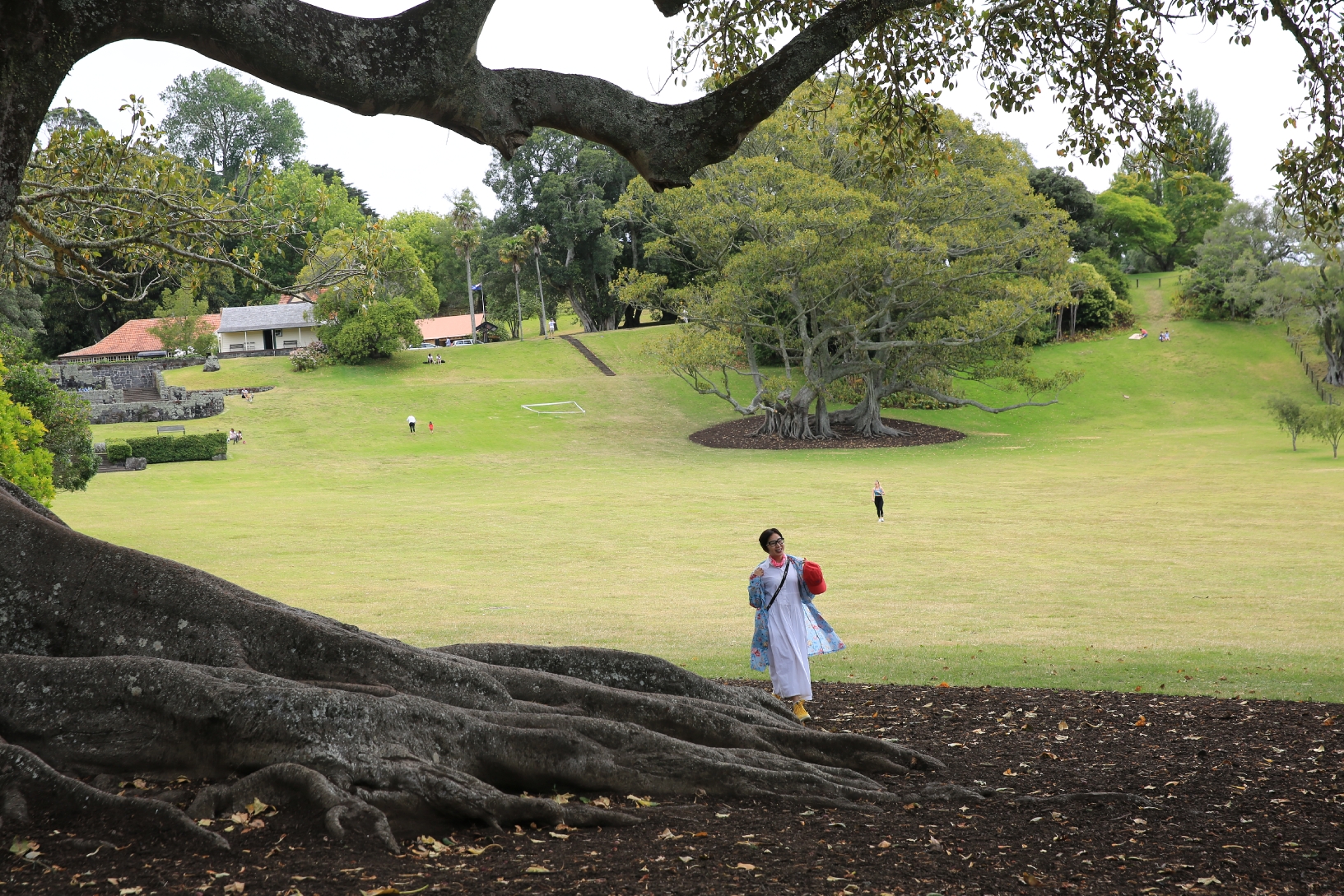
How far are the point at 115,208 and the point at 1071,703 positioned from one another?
10.1 m

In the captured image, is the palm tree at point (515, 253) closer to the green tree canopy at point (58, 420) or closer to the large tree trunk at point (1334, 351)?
the large tree trunk at point (1334, 351)

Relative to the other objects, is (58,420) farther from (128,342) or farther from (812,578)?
(128,342)

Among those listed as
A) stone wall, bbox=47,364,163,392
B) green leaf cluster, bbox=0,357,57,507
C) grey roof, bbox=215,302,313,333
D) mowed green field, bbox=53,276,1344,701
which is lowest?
mowed green field, bbox=53,276,1344,701

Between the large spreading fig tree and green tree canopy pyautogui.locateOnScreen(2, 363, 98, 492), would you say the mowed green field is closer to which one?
green tree canopy pyautogui.locateOnScreen(2, 363, 98, 492)

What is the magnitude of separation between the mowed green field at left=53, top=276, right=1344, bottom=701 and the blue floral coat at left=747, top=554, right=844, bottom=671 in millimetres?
1975

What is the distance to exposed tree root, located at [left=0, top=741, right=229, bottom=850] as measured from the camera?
5043mm

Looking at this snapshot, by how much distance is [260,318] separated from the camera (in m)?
88.8

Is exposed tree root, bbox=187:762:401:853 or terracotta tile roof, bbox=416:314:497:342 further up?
terracotta tile roof, bbox=416:314:497:342

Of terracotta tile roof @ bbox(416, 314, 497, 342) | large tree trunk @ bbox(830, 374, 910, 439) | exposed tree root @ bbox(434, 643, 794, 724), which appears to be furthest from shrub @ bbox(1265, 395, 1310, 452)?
terracotta tile roof @ bbox(416, 314, 497, 342)

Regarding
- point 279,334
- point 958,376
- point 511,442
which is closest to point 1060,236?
point 958,376

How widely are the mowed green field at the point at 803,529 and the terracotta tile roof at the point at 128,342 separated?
26.2m

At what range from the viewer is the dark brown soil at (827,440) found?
5128cm

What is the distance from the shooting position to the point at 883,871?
513 cm

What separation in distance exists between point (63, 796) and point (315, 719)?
→ 1.19m
